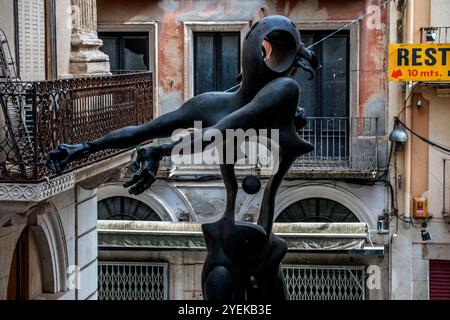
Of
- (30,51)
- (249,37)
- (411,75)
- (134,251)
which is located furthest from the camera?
(134,251)

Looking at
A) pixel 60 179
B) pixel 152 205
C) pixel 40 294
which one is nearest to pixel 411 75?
pixel 152 205

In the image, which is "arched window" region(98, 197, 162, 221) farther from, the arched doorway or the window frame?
the arched doorway

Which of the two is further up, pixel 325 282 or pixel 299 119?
pixel 299 119

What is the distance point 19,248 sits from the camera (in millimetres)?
14383

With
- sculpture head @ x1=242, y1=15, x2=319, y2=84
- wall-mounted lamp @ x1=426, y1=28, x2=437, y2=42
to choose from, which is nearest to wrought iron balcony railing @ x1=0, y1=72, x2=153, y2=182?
sculpture head @ x1=242, y1=15, x2=319, y2=84

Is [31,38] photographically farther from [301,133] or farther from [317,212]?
[317,212]

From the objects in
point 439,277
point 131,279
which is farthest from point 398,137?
point 131,279

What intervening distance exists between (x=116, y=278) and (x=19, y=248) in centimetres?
752

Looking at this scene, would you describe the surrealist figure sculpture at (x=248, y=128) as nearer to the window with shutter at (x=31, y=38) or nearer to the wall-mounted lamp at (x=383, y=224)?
the window with shutter at (x=31, y=38)

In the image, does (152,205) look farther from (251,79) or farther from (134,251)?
(251,79)

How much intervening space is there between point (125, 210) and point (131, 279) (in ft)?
3.91

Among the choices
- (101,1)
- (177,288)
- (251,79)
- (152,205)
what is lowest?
(177,288)

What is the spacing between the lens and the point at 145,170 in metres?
6.44

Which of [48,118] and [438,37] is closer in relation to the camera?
[48,118]
